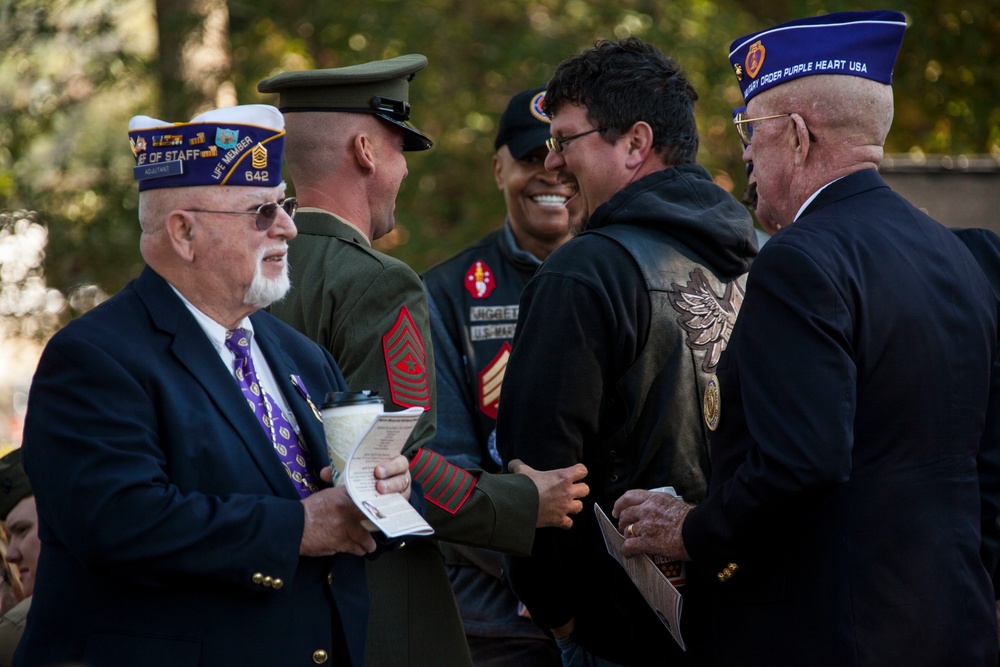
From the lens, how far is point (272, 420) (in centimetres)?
272

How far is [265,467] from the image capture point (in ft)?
8.49

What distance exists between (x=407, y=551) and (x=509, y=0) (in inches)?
298

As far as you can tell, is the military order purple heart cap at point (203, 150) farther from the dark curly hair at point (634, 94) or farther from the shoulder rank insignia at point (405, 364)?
the dark curly hair at point (634, 94)

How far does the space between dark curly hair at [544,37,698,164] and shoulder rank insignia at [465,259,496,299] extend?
1277 mm

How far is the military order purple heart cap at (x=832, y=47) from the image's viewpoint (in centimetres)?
294

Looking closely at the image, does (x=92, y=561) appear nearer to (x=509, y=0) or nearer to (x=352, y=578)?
(x=352, y=578)

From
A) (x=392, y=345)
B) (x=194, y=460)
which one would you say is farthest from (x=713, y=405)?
(x=194, y=460)

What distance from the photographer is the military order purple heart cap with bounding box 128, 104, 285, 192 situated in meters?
2.67

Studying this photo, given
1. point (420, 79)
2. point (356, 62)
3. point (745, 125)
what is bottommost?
point (420, 79)

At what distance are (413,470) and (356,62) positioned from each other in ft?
20.5

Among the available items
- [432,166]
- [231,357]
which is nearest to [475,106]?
[432,166]

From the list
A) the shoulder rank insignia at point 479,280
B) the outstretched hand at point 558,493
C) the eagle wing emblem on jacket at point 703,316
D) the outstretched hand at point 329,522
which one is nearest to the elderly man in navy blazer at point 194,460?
the outstretched hand at point 329,522

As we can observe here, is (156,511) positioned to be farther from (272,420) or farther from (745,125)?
(745,125)

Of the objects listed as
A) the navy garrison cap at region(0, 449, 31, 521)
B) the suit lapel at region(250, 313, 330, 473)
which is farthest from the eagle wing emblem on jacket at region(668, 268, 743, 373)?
the navy garrison cap at region(0, 449, 31, 521)
